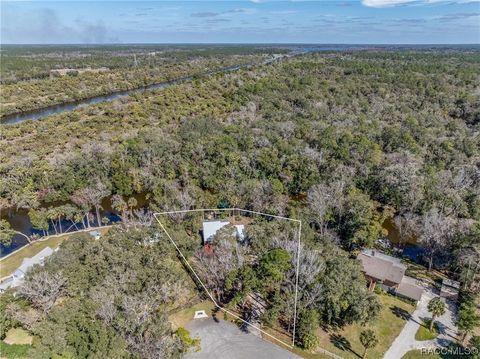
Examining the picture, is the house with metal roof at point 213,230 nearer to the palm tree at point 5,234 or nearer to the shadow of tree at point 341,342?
the shadow of tree at point 341,342

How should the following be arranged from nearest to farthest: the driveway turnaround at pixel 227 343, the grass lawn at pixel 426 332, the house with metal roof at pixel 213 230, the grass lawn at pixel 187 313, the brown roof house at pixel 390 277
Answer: the driveway turnaround at pixel 227 343
the grass lawn at pixel 426 332
the grass lawn at pixel 187 313
the brown roof house at pixel 390 277
the house with metal roof at pixel 213 230

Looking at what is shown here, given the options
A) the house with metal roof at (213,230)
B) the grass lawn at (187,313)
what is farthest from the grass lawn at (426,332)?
the house with metal roof at (213,230)

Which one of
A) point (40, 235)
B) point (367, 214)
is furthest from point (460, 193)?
point (40, 235)

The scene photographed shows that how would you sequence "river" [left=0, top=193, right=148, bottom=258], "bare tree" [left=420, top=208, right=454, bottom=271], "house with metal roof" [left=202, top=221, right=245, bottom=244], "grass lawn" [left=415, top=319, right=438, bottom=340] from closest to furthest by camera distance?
"grass lawn" [left=415, top=319, right=438, bottom=340] < "bare tree" [left=420, top=208, right=454, bottom=271] < "house with metal roof" [left=202, top=221, right=245, bottom=244] < "river" [left=0, top=193, right=148, bottom=258]

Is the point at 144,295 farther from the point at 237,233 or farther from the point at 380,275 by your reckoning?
the point at 380,275

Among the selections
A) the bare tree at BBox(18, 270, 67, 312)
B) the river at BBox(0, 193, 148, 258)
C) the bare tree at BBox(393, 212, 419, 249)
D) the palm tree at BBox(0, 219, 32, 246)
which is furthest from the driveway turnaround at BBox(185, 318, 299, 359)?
the palm tree at BBox(0, 219, 32, 246)

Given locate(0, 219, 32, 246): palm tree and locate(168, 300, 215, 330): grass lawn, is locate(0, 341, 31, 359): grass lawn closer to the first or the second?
locate(168, 300, 215, 330): grass lawn
